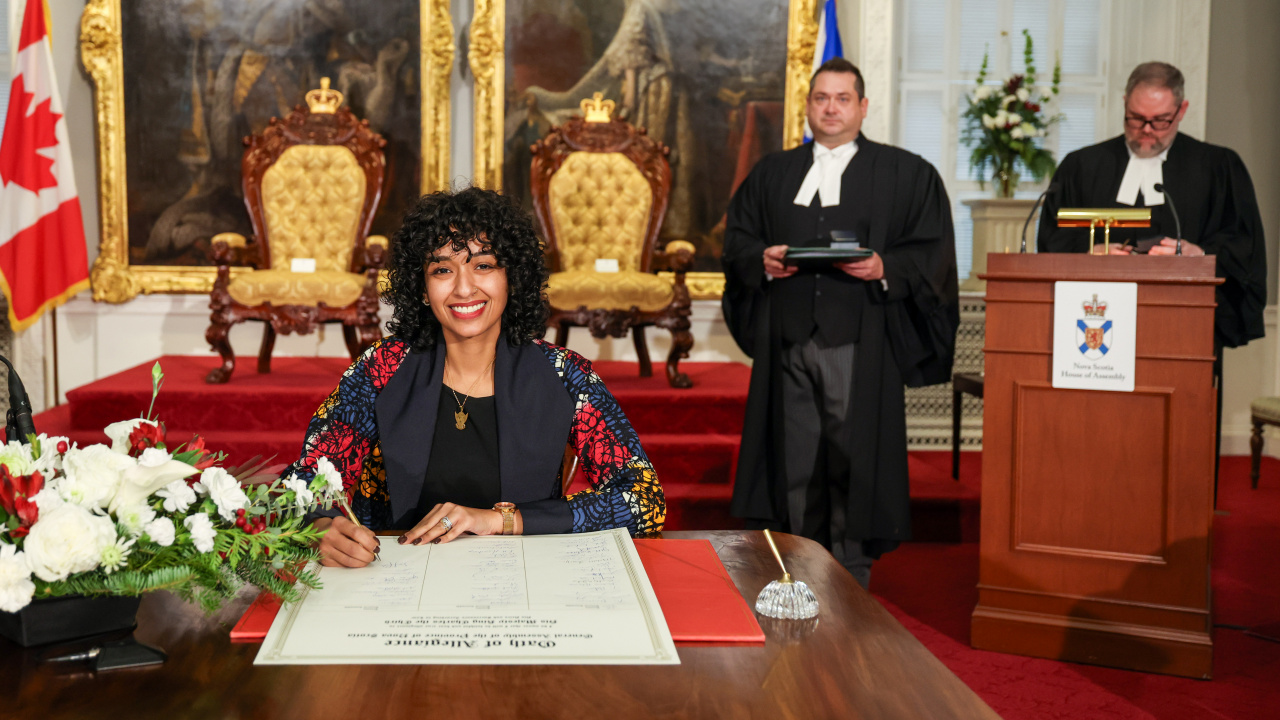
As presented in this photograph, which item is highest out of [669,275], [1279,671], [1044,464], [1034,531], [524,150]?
[524,150]

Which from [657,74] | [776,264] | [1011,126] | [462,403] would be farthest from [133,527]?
[1011,126]

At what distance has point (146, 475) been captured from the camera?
1.21 meters

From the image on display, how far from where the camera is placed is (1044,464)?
3457 mm

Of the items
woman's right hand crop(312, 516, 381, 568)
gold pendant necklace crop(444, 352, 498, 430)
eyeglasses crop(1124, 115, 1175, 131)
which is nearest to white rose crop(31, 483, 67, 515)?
woman's right hand crop(312, 516, 381, 568)

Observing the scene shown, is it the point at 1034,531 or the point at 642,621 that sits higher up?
the point at 642,621

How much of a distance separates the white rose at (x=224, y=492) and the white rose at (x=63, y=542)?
136 mm

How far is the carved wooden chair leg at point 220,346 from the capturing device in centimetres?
553

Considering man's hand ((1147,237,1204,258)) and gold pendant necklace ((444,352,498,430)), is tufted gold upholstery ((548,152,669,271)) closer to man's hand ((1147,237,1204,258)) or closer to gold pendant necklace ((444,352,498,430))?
man's hand ((1147,237,1204,258))

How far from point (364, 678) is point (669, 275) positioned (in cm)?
597

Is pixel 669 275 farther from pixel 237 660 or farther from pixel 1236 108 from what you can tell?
pixel 237 660

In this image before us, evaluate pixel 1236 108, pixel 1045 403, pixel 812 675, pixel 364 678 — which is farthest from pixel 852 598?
pixel 1236 108

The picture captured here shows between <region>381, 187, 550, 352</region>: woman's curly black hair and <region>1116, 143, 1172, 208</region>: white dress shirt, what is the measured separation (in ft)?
9.73

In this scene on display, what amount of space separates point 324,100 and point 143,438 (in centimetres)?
550

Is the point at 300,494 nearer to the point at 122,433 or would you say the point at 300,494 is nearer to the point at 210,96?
the point at 122,433
